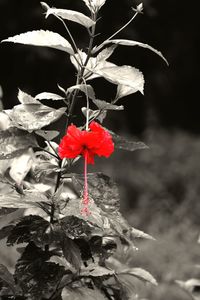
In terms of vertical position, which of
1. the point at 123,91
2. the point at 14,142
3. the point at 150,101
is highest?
the point at 123,91

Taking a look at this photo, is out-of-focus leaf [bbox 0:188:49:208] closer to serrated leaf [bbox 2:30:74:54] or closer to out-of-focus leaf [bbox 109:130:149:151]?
out-of-focus leaf [bbox 109:130:149:151]

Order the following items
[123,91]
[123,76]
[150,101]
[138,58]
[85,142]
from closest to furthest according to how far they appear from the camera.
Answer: [85,142], [123,76], [123,91], [138,58], [150,101]

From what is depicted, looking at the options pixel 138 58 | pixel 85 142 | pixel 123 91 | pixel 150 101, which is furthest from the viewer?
pixel 150 101

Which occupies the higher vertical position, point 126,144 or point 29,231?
point 126,144

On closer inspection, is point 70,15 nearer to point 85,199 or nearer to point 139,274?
point 85,199

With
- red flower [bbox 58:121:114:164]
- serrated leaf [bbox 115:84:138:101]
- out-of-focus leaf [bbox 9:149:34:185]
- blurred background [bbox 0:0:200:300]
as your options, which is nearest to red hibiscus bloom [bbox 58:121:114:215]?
red flower [bbox 58:121:114:164]

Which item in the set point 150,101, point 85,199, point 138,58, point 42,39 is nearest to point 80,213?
point 85,199

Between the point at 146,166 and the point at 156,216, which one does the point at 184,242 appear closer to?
the point at 156,216
